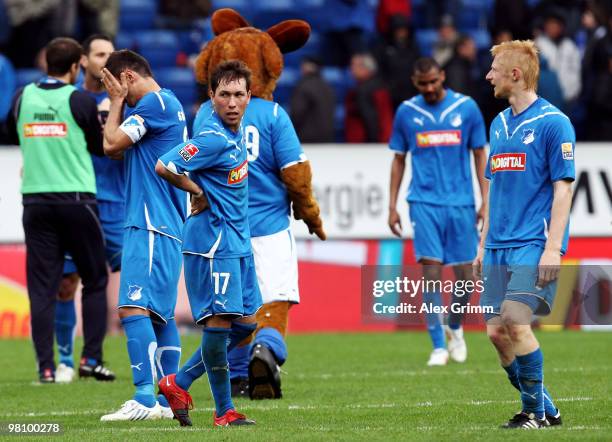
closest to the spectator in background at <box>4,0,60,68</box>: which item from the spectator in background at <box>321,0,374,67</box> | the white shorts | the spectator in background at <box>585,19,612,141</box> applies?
the spectator in background at <box>321,0,374,67</box>

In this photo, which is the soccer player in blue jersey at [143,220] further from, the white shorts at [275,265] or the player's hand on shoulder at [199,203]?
the white shorts at [275,265]

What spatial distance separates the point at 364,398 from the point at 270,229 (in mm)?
1317

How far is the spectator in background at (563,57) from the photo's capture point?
18.4m

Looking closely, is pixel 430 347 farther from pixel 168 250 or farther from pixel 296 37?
pixel 168 250

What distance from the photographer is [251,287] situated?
7590 mm

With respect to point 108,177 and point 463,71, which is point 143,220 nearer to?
point 108,177

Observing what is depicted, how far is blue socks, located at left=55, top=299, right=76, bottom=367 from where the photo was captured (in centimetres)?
1096

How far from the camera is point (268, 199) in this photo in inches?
371

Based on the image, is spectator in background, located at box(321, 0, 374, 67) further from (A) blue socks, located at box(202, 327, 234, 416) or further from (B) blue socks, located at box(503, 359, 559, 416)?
(A) blue socks, located at box(202, 327, 234, 416)

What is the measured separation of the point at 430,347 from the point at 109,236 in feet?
12.1

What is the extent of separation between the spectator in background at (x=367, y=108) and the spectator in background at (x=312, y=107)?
36 cm

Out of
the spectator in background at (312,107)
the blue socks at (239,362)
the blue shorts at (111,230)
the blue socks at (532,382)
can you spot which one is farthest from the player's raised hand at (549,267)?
the spectator in background at (312,107)

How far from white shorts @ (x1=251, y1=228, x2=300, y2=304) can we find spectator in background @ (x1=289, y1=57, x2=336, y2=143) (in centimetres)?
731

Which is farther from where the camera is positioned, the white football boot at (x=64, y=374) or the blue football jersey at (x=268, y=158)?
the white football boot at (x=64, y=374)
